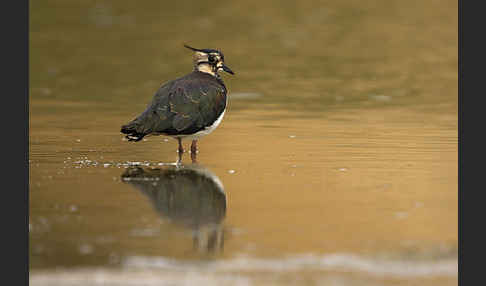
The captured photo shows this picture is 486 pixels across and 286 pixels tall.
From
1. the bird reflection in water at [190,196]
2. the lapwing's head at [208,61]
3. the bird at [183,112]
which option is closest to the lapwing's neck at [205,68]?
the lapwing's head at [208,61]

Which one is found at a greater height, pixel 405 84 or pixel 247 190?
pixel 405 84

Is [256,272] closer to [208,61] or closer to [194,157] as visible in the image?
[194,157]

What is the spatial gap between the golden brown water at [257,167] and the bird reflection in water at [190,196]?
0.02m

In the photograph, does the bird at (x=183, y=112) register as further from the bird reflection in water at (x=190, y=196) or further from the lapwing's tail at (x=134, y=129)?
the bird reflection in water at (x=190, y=196)

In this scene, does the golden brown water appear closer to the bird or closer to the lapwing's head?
the bird

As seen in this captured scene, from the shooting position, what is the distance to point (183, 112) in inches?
414

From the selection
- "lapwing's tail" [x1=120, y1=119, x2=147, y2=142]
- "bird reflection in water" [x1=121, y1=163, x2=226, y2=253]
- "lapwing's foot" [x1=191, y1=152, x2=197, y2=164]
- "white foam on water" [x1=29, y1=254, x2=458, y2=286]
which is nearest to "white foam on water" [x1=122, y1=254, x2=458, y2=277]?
"white foam on water" [x1=29, y1=254, x2=458, y2=286]

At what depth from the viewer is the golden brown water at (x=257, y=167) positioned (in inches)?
263

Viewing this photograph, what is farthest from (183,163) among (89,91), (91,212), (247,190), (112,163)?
(89,91)

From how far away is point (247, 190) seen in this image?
352 inches

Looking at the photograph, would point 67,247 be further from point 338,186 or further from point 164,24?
point 164,24

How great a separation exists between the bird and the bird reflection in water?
45 centimetres

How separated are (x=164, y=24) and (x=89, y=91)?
8274 millimetres

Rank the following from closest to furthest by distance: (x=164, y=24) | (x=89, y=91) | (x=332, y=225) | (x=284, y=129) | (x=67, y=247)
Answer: (x=67, y=247)
(x=332, y=225)
(x=284, y=129)
(x=89, y=91)
(x=164, y=24)
